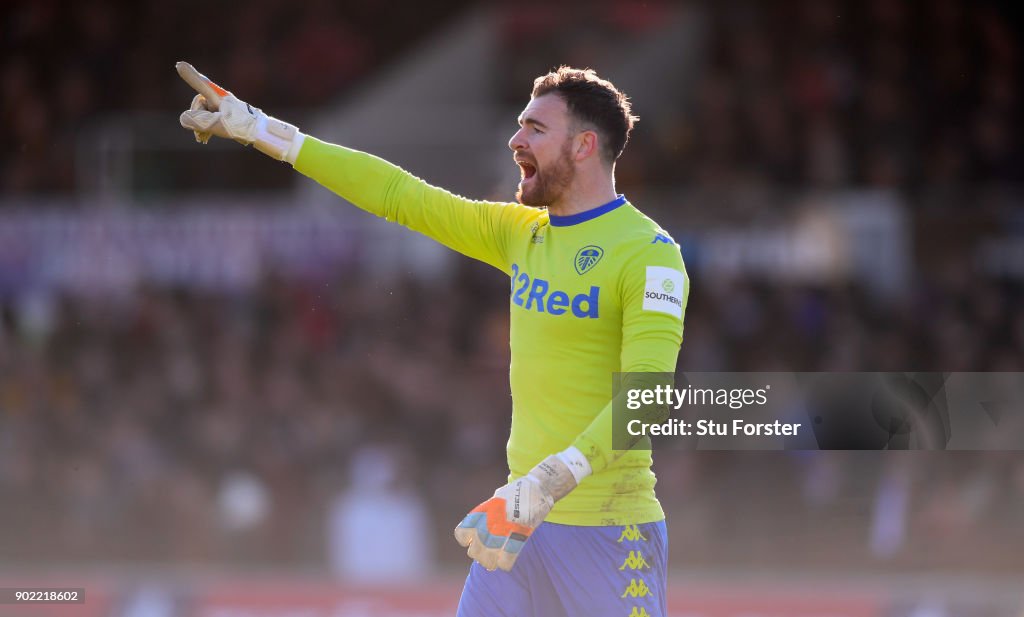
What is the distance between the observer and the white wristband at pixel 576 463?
386 cm

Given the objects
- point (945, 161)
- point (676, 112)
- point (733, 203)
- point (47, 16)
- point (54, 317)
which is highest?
point (47, 16)

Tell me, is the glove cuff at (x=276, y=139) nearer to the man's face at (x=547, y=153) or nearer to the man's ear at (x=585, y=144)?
the man's face at (x=547, y=153)

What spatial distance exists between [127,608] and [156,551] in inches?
36.0

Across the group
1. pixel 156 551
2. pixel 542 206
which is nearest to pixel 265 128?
pixel 542 206

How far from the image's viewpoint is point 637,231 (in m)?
4.35

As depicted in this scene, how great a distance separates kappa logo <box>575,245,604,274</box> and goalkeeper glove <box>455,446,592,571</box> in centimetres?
A: 68

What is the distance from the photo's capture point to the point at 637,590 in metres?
4.30

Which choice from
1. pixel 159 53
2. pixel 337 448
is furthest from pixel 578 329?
pixel 159 53

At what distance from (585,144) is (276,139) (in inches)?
41.2

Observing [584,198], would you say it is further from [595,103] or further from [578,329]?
[578,329]

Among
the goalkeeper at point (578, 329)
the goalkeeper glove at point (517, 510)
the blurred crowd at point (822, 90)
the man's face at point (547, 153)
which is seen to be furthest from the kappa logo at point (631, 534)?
the blurred crowd at point (822, 90)

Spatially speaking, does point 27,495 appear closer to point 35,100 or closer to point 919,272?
point 35,100

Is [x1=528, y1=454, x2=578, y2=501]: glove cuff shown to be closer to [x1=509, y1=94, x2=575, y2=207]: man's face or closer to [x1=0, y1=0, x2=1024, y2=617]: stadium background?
[x1=509, y1=94, x2=575, y2=207]: man's face

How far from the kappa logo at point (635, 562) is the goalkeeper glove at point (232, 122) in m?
1.73
